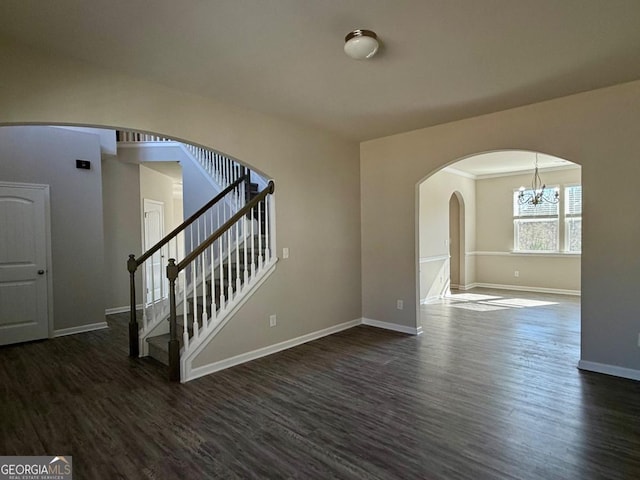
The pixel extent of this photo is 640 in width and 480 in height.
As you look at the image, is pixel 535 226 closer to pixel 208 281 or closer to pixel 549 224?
pixel 549 224

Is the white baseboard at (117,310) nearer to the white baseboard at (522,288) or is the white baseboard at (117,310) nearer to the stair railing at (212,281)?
the stair railing at (212,281)

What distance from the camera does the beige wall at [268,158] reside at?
2520 millimetres

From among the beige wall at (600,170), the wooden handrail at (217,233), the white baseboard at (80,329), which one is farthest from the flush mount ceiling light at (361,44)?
the white baseboard at (80,329)

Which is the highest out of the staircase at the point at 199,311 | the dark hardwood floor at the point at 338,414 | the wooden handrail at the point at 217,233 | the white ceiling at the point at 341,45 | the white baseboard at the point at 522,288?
the white ceiling at the point at 341,45

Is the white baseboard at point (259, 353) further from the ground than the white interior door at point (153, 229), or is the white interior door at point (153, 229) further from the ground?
the white interior door at point (153, 229)

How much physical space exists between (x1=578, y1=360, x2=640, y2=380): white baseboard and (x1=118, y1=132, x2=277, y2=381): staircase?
10.8 ft

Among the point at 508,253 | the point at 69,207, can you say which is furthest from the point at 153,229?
the point at 508,253

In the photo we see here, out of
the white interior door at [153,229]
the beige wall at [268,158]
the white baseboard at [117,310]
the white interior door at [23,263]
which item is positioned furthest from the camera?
the white interior door at [153,229]

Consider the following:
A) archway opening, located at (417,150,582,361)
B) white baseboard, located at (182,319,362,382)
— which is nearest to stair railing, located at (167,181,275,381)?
white baseboard, located at (182,319,362,382)

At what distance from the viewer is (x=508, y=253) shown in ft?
27.0

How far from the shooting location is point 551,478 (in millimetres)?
1932

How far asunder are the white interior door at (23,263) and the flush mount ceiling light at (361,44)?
463 cm

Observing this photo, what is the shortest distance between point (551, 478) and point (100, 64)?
406cm

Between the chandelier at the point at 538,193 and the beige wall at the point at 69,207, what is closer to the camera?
the beige wall at the point at 69,207
